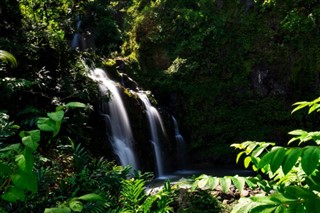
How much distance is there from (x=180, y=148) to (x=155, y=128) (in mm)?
2271

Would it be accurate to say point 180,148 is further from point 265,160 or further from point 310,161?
point 310,161

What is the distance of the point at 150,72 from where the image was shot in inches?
704

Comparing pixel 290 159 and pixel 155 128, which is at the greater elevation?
pixel 290 159

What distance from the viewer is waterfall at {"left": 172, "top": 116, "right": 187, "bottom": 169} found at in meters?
15.1

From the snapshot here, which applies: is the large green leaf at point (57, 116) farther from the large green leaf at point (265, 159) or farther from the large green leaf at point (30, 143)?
the large green leaf at point (265, 159)

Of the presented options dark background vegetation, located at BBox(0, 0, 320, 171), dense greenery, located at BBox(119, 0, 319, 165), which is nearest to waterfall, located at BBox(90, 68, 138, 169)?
dark background vegetation, located at BBox(0, 0, 320, 171)

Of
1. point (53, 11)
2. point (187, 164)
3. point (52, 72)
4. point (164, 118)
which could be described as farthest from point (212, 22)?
point (52, 72)

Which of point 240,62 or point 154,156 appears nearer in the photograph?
point 154,156

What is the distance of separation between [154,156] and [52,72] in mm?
6927

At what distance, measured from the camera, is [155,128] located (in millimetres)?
13914

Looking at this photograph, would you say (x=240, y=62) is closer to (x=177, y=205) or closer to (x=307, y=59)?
(x=307, y=59)

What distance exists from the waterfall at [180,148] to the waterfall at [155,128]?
1.37 m

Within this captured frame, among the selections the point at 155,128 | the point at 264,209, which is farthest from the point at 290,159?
the point at 155,128

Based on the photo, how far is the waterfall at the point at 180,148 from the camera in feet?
49.7
